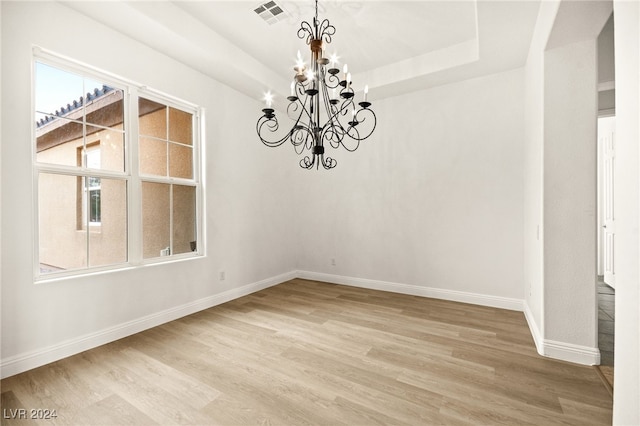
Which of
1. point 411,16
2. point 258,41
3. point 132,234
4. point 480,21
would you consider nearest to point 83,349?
point 132,234

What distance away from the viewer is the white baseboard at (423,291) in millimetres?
3572

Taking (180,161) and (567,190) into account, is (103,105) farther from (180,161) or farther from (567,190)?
(567,190)

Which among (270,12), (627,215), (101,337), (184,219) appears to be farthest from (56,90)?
(627,215)

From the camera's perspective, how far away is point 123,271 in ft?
9.27

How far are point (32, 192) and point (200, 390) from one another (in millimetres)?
1985

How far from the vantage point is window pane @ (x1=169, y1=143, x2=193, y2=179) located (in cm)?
343

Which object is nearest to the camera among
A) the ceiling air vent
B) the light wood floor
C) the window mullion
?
the light wood floor

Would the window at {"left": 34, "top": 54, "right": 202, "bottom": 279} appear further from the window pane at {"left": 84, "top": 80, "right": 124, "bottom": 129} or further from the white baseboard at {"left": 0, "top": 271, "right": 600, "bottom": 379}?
the white baseboard at {"left": 0, "top": 271, "right": 600, "bottom": 379}

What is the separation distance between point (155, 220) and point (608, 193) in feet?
21.4

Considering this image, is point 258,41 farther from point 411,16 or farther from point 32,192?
point 32,192

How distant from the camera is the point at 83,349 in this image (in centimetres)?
252

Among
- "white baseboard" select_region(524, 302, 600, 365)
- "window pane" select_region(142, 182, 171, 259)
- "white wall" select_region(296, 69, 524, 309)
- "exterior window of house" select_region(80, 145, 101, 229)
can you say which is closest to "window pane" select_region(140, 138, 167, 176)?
"window pane" select_region(142, 182, 171, 259)

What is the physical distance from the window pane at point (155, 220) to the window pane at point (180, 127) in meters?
0.60

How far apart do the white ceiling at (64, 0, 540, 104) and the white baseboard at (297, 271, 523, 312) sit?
277 cm
